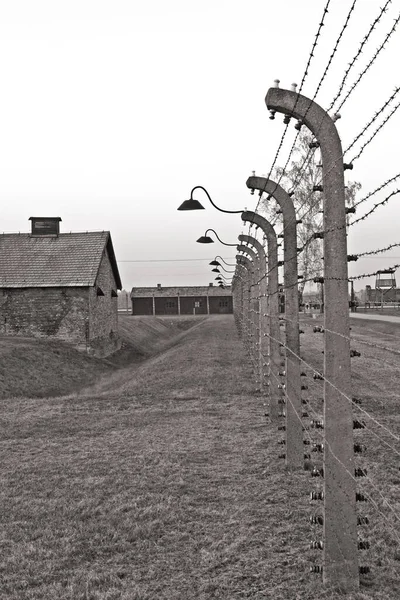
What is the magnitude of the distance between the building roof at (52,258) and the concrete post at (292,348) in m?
21.9

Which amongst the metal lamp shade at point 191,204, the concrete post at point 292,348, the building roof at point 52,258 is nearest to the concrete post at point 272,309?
the metal lamp shade at point 191,204

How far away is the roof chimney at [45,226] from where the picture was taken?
3272 centimetres

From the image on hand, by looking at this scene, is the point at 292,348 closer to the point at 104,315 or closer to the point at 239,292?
the point at 239,292

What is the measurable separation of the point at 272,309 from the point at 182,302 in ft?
217

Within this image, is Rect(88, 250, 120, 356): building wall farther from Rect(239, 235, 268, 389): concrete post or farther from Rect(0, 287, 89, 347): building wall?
Rect(239, 235, 268, 389): concrete post

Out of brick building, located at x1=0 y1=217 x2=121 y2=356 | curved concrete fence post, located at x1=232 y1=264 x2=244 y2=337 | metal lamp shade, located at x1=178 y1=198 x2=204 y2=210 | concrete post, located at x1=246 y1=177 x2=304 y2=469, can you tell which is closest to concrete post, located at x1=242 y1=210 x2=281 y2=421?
metal lamp shade, located at x1=178 y1=198 x2=204 y2=210

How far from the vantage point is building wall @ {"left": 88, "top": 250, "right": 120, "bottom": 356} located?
28266 mm

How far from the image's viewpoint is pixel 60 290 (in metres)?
28.3

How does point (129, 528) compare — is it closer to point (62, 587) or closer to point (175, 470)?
point (62, 587)

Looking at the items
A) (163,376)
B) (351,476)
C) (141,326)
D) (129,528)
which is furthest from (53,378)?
(141,326)

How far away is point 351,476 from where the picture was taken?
4.09 m

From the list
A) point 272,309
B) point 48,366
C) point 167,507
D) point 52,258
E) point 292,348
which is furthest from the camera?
point 52,258

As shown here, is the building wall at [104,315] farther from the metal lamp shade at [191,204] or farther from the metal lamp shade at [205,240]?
the metal lamp shade at [191,204]

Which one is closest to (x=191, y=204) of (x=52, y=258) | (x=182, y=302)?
(x=52, y=258)
